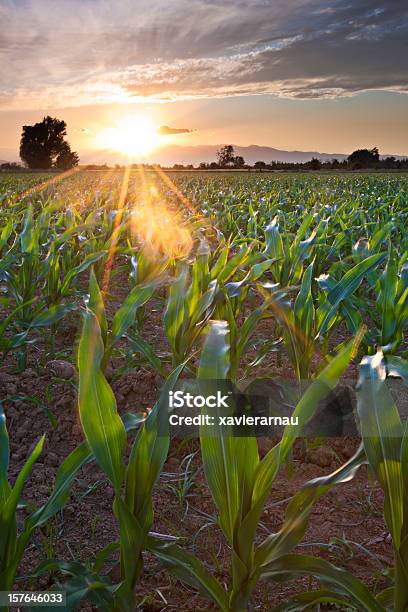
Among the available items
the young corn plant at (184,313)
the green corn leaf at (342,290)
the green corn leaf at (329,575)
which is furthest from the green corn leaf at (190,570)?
the green corn leaf at (342,290)

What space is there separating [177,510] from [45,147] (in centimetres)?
6647

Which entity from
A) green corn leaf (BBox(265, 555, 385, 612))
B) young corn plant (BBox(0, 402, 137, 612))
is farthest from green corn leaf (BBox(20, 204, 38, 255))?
green corn leaf (BBox(265, 555, 385, 612))

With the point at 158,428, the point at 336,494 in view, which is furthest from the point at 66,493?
the point at 336,494

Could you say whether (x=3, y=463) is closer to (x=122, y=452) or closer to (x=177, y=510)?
(x=122, y=452)

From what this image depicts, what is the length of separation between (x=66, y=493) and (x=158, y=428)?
26 cm

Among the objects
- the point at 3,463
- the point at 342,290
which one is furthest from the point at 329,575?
the point at 342,290

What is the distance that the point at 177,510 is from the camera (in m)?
1.83

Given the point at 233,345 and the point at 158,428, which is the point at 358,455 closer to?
the point at 158,428

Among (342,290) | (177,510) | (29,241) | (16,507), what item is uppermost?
(29,241)

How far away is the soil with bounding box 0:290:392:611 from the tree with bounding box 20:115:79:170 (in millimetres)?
63004

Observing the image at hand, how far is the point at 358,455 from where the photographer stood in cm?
113

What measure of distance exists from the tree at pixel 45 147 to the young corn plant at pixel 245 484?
6428cm
